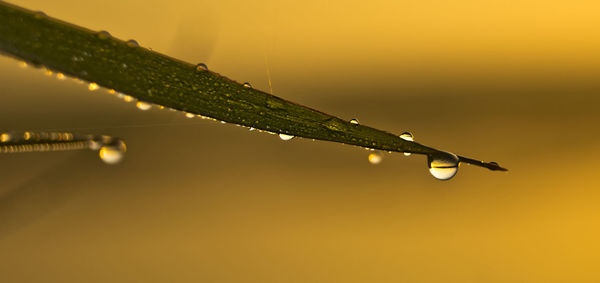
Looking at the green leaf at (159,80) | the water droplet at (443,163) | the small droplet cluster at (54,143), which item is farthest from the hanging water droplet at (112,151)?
the water droplet at (443,163)

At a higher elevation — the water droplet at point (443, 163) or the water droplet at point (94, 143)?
the water droplet at point (94, 143)

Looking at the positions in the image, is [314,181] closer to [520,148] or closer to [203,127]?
[203,127]

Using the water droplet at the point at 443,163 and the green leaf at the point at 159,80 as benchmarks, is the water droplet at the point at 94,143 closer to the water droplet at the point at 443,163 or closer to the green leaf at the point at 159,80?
the green leaf at the point at 159,80

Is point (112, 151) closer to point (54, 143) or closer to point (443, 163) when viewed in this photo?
point (54, 143)

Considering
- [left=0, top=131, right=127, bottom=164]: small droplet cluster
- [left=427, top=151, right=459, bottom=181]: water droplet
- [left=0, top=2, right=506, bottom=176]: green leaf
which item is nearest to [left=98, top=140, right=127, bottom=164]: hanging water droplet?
[left=0, top=131, right=127, bottom=164]: small droplet cluster

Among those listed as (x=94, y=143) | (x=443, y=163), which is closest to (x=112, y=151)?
(x=94, y=143)

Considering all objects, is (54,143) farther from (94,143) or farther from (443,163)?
(443,163)

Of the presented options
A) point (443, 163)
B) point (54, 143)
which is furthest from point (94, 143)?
point (443, 163)

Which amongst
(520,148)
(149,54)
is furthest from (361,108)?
(149,54)

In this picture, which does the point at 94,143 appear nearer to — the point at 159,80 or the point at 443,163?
the point at 159,80
